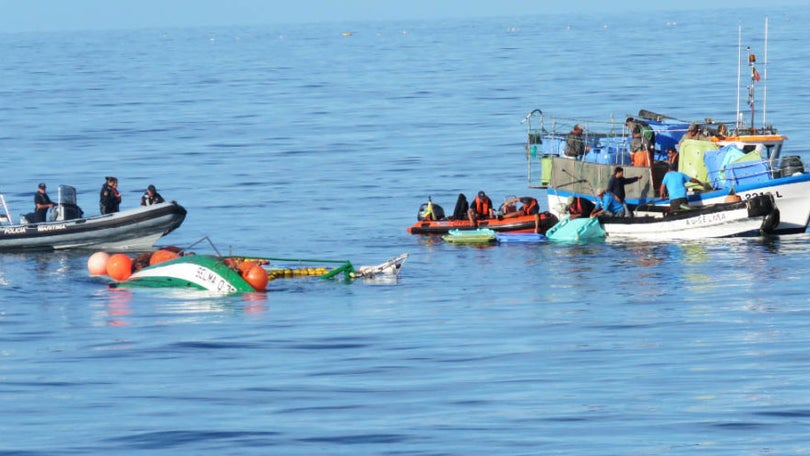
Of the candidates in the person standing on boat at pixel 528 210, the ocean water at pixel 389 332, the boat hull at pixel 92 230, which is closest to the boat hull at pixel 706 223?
the ocean water at pixel 389 332

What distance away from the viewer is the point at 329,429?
77.4 feet

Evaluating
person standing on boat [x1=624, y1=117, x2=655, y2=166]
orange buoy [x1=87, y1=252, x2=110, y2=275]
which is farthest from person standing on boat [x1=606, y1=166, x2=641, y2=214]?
orange buoy [x1=87, y1=252, x2=110, y2=275]

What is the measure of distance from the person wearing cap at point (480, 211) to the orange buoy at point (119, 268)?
1142 centimetres

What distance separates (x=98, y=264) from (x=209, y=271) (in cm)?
419

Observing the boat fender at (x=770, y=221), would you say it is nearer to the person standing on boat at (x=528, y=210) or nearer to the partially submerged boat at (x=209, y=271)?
the person standing on boat at (x=528, y=210)

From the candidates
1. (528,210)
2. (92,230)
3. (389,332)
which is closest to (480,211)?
(528,210)

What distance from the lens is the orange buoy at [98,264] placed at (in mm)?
40031

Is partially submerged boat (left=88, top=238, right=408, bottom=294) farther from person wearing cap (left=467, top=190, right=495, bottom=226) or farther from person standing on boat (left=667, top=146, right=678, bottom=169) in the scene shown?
person standing on boat (left=667, top=146, right=678, bottom=169)

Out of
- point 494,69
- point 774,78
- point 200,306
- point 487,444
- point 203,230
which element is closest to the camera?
point 487,444

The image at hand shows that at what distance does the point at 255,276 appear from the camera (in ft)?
123

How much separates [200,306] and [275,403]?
34.6 ft

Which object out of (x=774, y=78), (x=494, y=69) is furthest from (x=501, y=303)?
(x=494, y=69)

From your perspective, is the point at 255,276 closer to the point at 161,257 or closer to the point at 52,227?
the point at 161,257

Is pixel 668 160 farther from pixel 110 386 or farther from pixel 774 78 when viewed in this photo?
pixel 774 78
